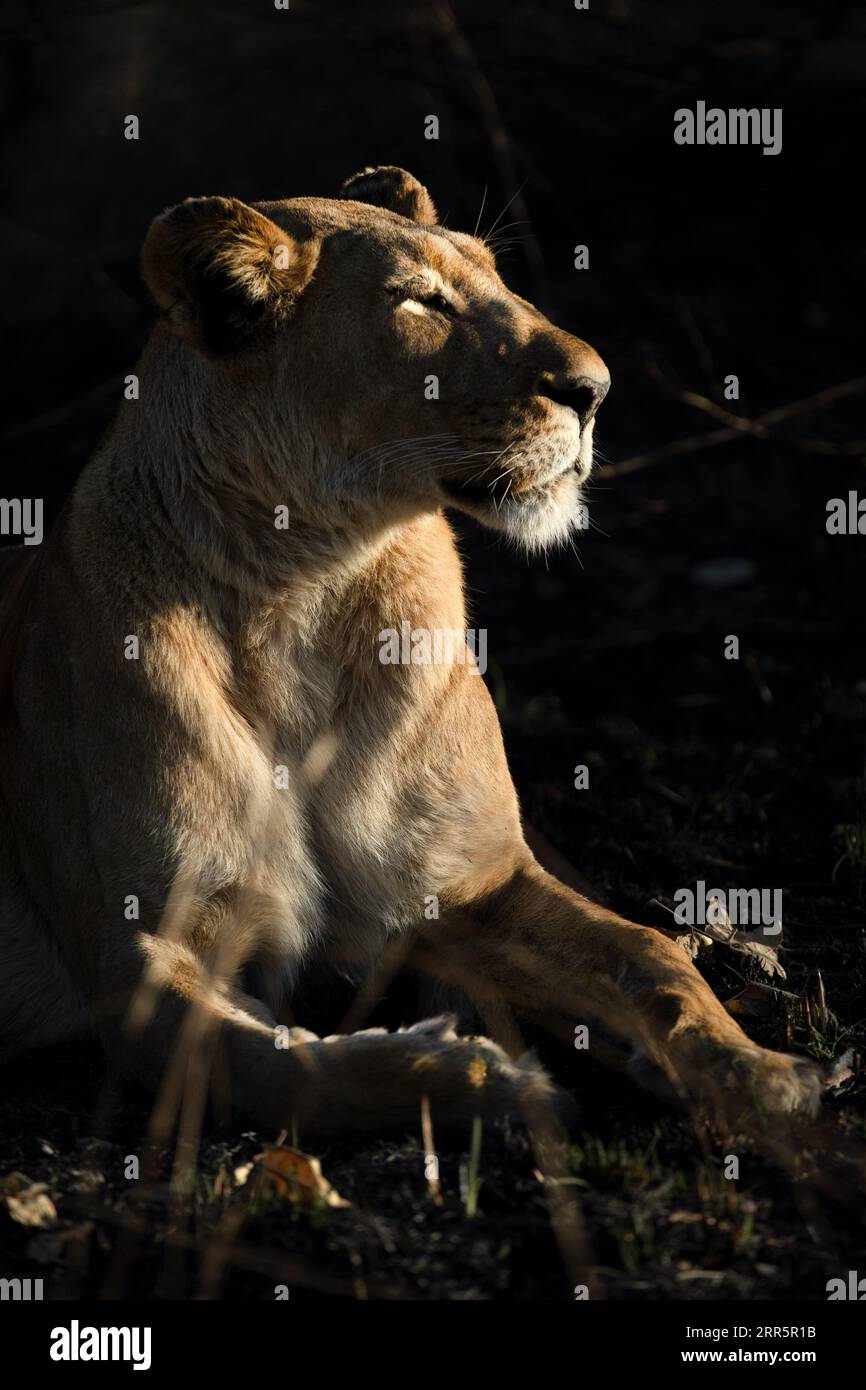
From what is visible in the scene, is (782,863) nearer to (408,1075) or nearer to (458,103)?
(408,1075)

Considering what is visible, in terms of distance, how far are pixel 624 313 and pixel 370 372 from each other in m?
4.83

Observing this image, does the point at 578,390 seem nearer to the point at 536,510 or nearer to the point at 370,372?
the point at 536,510

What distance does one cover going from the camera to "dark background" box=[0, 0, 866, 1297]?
418cm

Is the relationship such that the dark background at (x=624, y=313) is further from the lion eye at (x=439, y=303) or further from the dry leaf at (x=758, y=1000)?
the lion eye at (x=439, y=303)

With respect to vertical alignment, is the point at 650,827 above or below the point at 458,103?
below

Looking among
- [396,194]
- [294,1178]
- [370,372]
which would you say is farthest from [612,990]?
[396,194]

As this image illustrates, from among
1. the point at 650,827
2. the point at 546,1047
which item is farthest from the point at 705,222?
the point at 546,1047

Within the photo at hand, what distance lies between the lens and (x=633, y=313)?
7.50 metres

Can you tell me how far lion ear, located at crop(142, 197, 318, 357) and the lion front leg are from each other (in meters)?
1.14

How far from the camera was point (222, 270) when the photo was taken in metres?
2.90

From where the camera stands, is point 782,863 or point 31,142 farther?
point 31,142

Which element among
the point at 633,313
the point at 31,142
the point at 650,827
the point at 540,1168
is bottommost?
the point at 540,1168

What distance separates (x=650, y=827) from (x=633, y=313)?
4.03 meters

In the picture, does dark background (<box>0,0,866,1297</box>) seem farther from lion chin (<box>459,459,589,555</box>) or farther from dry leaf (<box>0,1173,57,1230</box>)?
lion chin (<box>459,459,589,555</box>)
